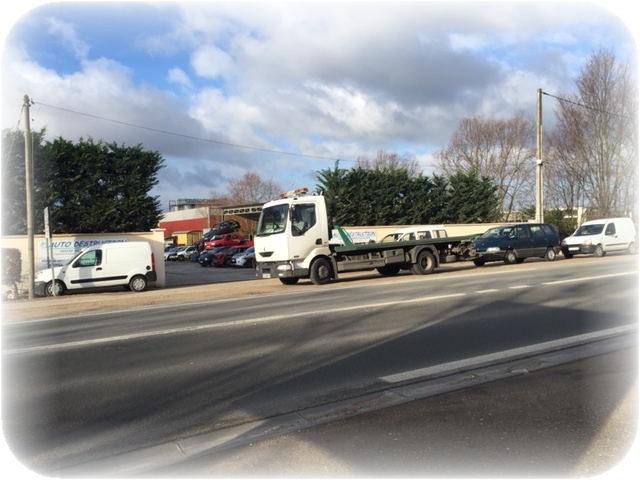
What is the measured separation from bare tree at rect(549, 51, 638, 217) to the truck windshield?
81.9 ft

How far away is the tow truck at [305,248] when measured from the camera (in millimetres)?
18594

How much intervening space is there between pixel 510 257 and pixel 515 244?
0.61 metres

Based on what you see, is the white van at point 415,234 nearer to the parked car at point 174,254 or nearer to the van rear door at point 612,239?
the van rear door at point 612,239

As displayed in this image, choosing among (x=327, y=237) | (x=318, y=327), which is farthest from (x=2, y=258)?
(x=318, y=327)

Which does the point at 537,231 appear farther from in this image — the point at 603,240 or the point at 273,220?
the point at 273,220

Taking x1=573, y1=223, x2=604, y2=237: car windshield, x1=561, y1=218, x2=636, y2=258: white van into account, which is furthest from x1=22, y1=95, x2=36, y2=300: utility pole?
x1=573, y1=223, x2=604, y2=237: car windshield

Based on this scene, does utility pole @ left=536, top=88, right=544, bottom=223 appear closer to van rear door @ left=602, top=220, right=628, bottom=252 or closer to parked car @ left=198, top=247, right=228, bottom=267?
van rear door @ left=602, top=220, right=628, bottom=252

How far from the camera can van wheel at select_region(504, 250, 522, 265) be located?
78.7 ft

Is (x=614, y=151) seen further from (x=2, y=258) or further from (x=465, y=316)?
(x=2, y=258)

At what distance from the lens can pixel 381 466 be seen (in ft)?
14.3

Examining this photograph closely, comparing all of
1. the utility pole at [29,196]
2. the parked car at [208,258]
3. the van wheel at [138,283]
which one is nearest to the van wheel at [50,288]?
the utility pole at [29,196]

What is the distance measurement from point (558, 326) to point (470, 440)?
5.55m

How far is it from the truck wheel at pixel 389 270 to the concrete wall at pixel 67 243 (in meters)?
9.53

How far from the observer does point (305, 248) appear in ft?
61.9
